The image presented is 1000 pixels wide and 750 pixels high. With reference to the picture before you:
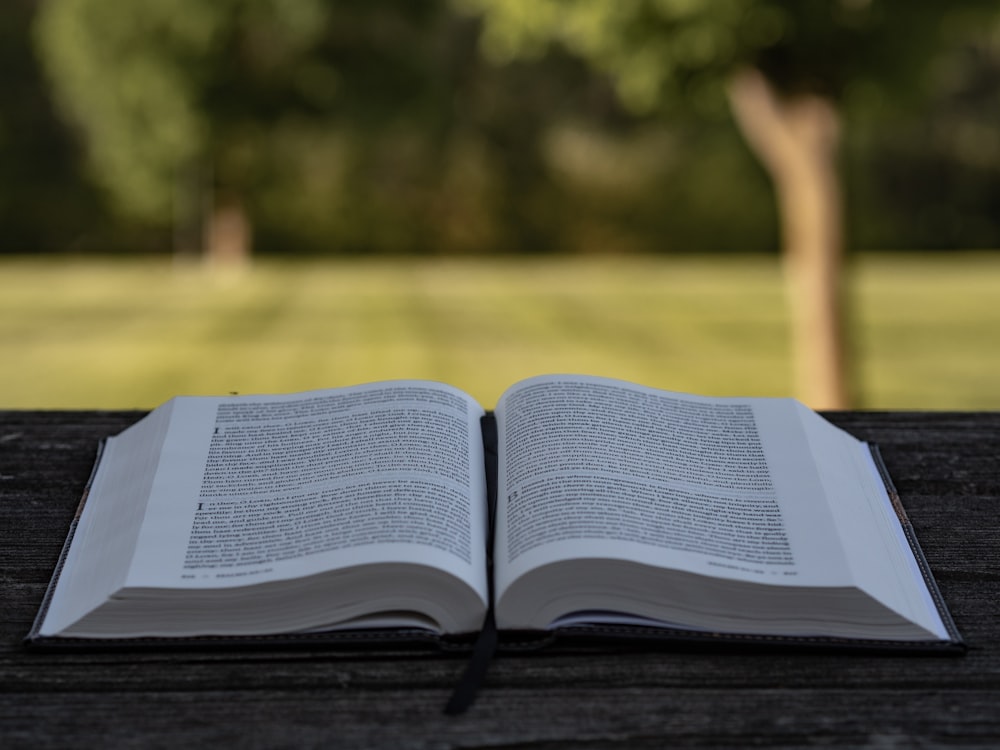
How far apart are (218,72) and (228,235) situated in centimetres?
342

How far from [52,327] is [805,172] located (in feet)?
20.6

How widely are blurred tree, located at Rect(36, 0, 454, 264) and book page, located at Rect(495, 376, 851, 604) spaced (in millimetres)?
8234

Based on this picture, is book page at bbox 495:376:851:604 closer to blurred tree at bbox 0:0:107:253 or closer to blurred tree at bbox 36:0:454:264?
blurred tree at bbox 36:0:454:264

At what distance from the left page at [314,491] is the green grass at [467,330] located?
223 inches

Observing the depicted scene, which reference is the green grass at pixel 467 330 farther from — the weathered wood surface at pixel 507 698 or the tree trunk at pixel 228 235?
the weathered wood surface at pixel 507 698

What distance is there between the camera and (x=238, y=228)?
1332 cm

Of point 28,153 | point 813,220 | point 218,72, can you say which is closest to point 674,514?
point 813,220

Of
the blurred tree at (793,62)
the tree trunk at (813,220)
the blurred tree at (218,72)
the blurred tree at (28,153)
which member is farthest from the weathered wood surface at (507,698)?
the blurred tree at (28,153)

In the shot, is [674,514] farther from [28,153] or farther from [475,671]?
[28,153]

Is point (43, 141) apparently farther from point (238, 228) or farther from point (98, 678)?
point (98, 678)

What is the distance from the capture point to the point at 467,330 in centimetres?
873

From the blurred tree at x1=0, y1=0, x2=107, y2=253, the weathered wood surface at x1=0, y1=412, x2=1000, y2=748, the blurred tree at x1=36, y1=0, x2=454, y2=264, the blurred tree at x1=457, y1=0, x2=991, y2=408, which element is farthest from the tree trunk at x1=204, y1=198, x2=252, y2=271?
the weathered wood surface at x1=0, y1=412, x2=1000, y2=748

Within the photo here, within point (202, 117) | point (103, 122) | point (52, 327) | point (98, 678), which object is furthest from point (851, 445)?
point (103, 122)

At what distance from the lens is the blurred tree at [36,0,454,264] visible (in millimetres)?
9844
